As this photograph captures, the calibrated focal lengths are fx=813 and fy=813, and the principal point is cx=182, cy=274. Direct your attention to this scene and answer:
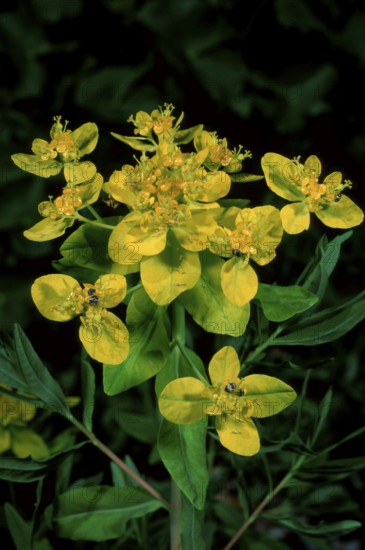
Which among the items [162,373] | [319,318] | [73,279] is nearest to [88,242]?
[73,279]

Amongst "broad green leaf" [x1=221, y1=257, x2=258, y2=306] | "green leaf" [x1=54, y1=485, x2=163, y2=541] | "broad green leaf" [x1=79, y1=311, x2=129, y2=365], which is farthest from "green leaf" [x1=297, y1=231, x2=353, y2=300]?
"green leaf" [x1=54, y1=485, x2=163, y2=541]

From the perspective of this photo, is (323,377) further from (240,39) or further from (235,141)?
(240,39)

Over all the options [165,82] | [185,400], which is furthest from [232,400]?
[165,82]

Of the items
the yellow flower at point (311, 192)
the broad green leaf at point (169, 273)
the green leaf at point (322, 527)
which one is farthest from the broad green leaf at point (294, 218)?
the green leaf at point (322, 527)

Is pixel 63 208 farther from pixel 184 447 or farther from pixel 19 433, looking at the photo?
pixel 19 433

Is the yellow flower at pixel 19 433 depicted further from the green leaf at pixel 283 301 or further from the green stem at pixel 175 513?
the green leaf at pixel 283 301

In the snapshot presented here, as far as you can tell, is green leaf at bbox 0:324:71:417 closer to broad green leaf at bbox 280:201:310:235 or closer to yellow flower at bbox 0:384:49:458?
yellow flower at bbox 0:384:49:458
